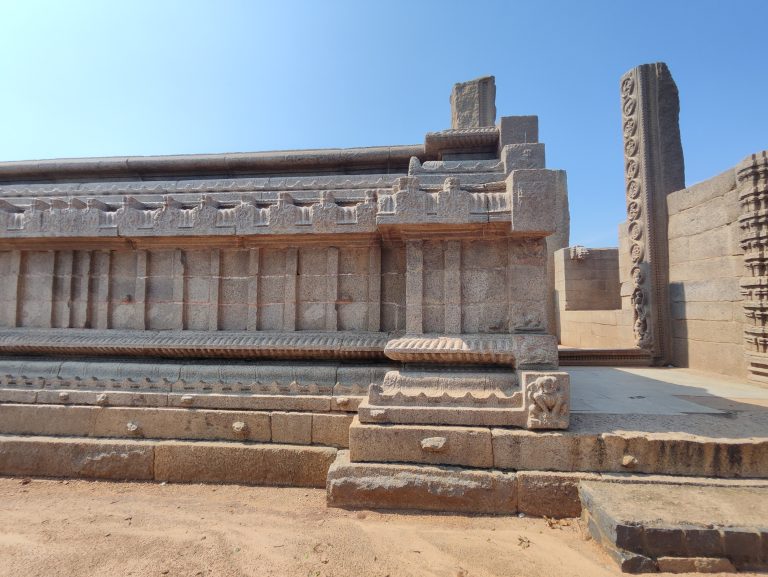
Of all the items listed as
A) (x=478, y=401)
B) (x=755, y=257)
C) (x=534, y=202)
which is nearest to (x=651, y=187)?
(x=755, y=257)

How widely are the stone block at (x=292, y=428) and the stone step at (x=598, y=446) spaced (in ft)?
2.37

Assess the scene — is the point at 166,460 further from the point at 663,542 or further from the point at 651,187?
the point at 651,187

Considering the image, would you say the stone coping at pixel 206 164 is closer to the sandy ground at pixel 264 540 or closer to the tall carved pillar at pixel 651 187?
the tall carved pillar at pixel 651 187

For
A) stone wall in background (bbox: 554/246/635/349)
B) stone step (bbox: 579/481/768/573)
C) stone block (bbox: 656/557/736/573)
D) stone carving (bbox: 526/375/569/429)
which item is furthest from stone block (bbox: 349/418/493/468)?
stone wall in background (bbox: 554/246/635/349)

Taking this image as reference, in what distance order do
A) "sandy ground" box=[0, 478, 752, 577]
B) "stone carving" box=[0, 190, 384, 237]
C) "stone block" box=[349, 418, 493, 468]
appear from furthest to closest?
"stone carving" box=[0, 190, 384, 237]
"stone block" box=[349, 418, 493, 468]
"sandy ground" box=[0, 478, 752, 577]

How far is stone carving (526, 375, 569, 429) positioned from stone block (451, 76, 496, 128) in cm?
776

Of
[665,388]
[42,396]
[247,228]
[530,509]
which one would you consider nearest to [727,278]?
[665,388]

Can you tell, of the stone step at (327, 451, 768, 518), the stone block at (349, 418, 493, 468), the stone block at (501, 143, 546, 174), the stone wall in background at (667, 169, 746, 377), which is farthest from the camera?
the stone wall in background at (667, 169, 746, 377)

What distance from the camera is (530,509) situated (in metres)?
3.53

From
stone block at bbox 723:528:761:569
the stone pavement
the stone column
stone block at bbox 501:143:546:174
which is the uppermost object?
stone block at bbox 501:143:546:174

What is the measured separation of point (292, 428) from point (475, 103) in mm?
9032

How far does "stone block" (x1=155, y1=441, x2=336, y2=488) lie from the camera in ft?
13.8

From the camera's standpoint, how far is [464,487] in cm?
360

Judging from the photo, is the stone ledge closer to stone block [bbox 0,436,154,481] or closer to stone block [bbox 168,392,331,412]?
stone block [bbox 168,392,331,412]
